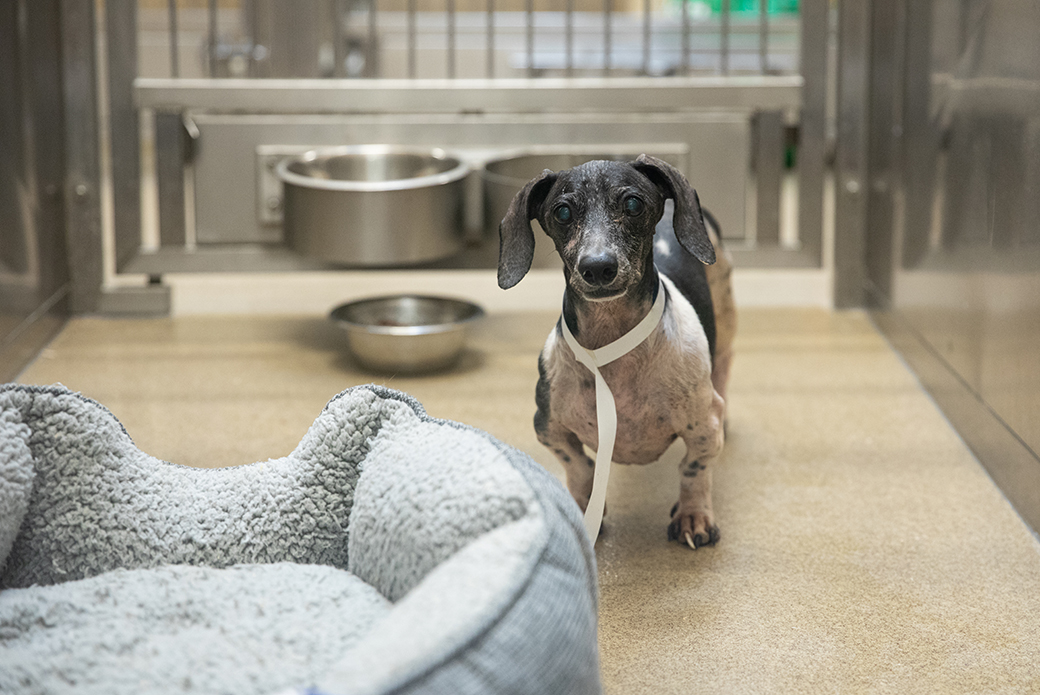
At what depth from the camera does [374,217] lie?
287 cm

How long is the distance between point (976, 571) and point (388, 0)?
511cm

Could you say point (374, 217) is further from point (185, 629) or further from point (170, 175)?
point (185, 629)

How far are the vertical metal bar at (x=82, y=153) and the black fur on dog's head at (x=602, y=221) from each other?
6.55 ft

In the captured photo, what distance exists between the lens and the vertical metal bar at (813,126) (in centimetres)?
328

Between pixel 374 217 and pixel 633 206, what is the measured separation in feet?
4.40

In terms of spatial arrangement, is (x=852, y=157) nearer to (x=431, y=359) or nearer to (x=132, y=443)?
(x=431, y=359)

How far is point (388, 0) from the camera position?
20.3 feet

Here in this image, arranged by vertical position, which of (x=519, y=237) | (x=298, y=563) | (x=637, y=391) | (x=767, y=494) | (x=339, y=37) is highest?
(x=339, y=37)

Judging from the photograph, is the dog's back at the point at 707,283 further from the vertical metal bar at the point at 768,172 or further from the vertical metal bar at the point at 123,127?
the vertical metal bar at the point at 123,127

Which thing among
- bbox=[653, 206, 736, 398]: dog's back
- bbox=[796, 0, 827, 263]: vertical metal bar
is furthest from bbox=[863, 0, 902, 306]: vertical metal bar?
bbox=[653, 206, 736, 398]: dog's back

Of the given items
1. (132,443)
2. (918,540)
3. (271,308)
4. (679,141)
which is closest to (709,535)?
(918,540)

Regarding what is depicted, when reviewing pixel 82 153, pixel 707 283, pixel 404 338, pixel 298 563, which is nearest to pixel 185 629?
pixel 298 563

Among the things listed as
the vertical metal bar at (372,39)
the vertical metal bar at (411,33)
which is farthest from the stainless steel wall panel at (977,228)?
the vertical metal bar at (372,39)

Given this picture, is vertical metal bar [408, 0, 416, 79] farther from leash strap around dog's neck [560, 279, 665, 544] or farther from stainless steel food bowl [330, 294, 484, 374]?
leash strap around dog's neck [560, 279, 665, 544]
